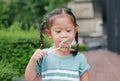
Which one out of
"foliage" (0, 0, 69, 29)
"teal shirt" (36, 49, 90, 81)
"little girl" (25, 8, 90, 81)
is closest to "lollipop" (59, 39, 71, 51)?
"little girl" (25, 8, 90, 81)

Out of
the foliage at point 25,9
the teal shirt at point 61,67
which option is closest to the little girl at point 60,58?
the teal shirt at point 61,67

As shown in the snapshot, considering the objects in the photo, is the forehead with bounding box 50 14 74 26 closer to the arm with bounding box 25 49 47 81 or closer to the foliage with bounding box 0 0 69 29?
the arm with bounding box 25 49 47 81

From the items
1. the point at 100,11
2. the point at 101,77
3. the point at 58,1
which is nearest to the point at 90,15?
the point at 100,11

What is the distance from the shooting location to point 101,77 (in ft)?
25.8

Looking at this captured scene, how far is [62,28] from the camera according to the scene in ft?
9.58

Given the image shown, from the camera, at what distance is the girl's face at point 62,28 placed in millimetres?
2914

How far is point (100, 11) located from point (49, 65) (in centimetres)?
1384

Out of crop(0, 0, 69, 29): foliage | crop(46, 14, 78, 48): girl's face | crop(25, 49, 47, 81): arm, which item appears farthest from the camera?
crop(0, 0, 69, 29): foliage

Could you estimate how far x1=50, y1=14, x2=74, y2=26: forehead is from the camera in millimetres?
2938

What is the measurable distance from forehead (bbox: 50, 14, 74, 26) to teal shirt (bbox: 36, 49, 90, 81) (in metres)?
0.24

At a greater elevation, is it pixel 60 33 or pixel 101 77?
pixel 60 33

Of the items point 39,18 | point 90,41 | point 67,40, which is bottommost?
point 90,41

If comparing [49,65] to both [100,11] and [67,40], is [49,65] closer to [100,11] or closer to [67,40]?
[67,40]

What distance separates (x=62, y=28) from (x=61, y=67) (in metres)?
0.29
